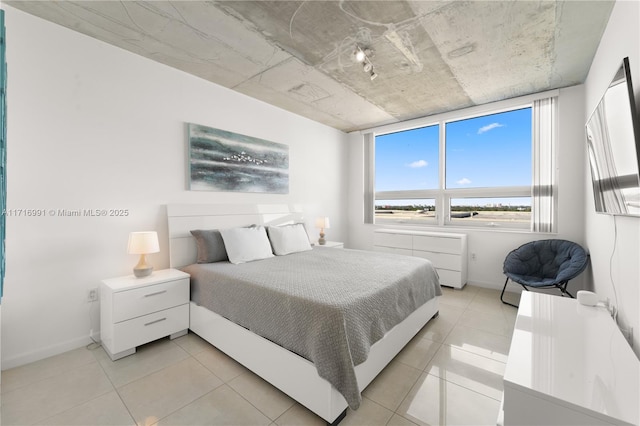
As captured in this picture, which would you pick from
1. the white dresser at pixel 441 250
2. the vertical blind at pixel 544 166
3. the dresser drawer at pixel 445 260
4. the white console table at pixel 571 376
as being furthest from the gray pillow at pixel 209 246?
the vertical blind at pixel 544 166

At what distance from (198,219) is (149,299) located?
100 cm

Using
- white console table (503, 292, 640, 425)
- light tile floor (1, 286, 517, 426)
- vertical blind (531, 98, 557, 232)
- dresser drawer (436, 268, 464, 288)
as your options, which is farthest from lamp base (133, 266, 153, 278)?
vertical blind (531, 98, 557, 232)

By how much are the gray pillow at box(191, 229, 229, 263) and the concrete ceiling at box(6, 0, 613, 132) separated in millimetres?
1785

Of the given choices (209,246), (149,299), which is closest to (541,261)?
(209,246)

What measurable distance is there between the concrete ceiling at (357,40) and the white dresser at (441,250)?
6.63 ft

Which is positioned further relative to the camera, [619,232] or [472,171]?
[472,171]

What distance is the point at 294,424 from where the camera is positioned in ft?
5.03

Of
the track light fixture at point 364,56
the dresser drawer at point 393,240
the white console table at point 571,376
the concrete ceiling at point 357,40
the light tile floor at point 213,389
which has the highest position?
the concrete ceiling at point 357,40

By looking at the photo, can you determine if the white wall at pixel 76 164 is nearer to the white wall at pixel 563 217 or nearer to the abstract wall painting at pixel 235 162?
the abstract wall painting at pixel 235 162

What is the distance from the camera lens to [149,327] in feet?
7.66

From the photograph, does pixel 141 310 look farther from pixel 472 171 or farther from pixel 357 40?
pixel 472 171

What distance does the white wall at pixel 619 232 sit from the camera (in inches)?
57.0

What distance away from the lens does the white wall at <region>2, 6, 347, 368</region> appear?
2070 mm

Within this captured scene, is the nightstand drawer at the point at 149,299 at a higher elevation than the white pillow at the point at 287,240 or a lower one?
lower
